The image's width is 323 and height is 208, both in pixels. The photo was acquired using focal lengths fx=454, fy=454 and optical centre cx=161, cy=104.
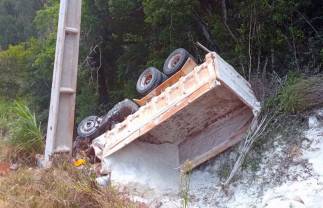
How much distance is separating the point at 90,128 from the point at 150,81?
131 centimetres

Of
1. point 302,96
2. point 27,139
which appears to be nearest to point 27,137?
point 27,139

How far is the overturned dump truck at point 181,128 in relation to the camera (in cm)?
626

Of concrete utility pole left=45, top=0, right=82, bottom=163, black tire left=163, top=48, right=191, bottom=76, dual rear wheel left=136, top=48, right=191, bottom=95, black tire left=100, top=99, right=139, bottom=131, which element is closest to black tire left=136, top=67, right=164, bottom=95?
dual rear wheel left=136, top=48, right=191, bottom=95

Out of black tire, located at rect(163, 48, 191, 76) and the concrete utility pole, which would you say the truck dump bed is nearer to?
the concrete utility pole

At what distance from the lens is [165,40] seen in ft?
31.7

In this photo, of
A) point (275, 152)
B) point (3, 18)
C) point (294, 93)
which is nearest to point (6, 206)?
point (275, 152)

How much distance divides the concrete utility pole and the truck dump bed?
569 mm

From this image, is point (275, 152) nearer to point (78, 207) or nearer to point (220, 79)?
point (220, 79)

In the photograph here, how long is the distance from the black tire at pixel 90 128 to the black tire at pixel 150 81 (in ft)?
3.11

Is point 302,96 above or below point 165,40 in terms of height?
below

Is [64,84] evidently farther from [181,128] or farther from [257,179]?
[257,179]

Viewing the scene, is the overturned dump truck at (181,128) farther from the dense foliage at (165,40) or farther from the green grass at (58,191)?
the dense foliage at (165,40)

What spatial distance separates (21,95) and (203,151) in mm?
8472

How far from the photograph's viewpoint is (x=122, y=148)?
643 centimetres
